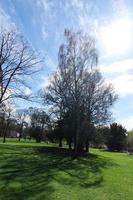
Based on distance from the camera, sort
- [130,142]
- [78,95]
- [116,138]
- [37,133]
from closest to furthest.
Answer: [78,95] < [37,133] < [116,138] < [130,142]

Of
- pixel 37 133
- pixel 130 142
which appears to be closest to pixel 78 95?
pixel 37 133

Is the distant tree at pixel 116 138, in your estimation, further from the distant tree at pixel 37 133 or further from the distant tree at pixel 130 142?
the distant tree at pixel 130 142

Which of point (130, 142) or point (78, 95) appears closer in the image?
point (78, 95)

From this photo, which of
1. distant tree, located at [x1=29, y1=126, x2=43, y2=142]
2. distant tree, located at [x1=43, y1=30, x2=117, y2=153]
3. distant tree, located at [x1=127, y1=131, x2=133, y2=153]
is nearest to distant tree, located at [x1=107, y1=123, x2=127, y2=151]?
distant tree, located at [x1=29, y1=126, x2=43, y2=142]

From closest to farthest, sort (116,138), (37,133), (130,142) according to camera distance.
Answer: (37,133) → (116,138) → (130,142)

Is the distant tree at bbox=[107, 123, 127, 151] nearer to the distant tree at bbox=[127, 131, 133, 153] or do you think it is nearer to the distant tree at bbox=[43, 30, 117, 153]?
the distant tree at bbox=[127, 131, 133, 153]

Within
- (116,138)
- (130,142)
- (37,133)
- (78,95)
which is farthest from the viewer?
(130,142)

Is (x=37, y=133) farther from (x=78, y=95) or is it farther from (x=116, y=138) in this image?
(x=78, y=95)

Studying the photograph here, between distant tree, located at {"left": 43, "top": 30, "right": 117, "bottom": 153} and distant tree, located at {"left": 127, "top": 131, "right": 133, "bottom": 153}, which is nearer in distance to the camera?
distant tree, located at {"left": 43, "top": 30, "right": 117, "bottom": 153}

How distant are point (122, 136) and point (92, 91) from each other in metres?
56.4

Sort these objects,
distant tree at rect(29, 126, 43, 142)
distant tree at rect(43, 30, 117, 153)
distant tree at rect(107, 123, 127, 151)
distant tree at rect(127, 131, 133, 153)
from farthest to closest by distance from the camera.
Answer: distant tree at rect(127, 131, 133, 153)
distant tree at rect(107, 123, 127, 151)
distant tree at rect(29, 126, 43, 142)
distant tree at rect(43, 30, 117, 153)

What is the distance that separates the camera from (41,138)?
335 feet

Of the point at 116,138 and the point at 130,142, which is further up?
the point at 130,142

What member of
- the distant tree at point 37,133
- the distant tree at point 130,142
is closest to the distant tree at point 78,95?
the distant tree at point 37,133
